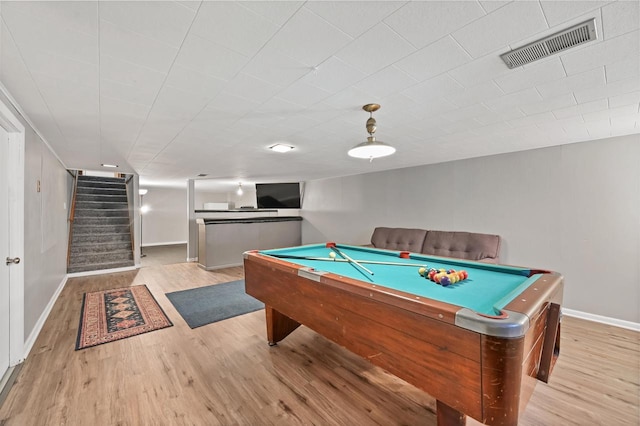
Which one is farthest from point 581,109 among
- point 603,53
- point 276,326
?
point 276,326

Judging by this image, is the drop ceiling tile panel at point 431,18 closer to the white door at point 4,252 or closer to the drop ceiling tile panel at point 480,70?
the drop ceiling tile panel at point 480,70

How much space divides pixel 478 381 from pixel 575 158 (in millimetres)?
3691

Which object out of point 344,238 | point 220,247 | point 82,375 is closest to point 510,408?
point 82,375

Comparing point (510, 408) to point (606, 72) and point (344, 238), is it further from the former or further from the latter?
point (344, 238)

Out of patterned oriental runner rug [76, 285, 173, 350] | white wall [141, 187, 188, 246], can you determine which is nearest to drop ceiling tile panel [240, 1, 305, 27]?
patterned oriental runner rug [76, 285, 173, 350]

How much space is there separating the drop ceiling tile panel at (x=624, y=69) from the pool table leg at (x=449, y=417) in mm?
2169

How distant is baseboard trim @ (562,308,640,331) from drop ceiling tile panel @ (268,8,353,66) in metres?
4.21

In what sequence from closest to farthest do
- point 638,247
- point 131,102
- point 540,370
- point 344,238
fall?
point 540,370 → point 131,102 → point 638,247 → point 344,238

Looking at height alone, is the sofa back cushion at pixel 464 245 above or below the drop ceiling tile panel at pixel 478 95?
below

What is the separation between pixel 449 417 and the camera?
1263 mm

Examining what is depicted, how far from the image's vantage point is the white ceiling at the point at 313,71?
1.17 meters

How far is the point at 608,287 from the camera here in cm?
308

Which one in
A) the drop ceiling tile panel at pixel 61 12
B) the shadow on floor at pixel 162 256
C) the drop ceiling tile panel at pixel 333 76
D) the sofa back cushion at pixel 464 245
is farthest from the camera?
the shadow on floor at pixel 162 256

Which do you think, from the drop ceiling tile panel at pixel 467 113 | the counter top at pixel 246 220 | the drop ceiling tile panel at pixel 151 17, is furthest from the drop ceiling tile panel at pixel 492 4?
the counter top at pixel 246 220
